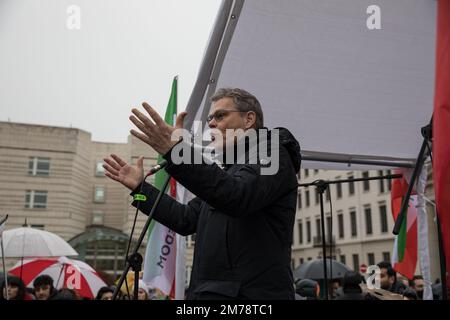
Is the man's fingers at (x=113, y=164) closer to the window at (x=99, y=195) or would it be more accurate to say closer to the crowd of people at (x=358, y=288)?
the crowd of people at (x=358, y=288)

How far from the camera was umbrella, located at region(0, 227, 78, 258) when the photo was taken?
7555 mm

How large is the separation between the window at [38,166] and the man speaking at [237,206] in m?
46.3

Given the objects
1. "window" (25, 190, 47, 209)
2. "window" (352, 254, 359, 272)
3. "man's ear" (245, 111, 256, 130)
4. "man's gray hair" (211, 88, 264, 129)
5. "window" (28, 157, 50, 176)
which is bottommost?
"window" (352, 254, 359, 272)

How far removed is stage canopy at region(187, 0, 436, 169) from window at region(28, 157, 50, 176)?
4437 cm

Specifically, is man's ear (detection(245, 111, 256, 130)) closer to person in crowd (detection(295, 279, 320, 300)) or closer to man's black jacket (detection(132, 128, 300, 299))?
man's black jacket (detection(132, 128, 300, 299))

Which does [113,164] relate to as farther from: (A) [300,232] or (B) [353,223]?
(A) [300,232]

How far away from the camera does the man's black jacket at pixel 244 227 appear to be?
172cm

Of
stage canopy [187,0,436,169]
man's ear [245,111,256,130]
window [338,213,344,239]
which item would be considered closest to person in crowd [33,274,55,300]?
stage canopy [187,0,436,169]

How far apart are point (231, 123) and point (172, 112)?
2.76m

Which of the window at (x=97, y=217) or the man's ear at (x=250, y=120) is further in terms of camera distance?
the window at (x=97, y=217)

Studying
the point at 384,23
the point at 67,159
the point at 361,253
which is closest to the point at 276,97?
the point at 384,23

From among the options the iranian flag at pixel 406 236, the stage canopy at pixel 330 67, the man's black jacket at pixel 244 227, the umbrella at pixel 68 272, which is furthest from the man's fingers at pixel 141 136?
the umbrella at pixel 68 272
